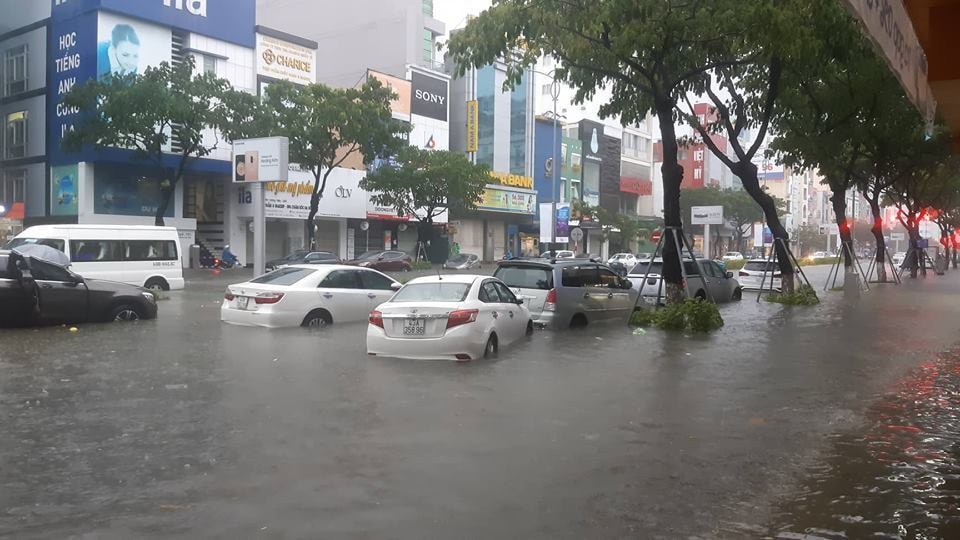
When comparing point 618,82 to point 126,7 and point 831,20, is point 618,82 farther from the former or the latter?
point 126,7

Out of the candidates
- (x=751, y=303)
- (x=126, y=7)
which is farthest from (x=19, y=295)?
(x=126, y=7)

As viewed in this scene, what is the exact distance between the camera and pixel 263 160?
26.7 meters

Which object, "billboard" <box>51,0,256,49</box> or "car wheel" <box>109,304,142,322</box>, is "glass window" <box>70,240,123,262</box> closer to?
"car wheel" <box>109,304,142,322</box>

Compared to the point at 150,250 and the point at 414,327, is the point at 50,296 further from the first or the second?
the point at 150,250

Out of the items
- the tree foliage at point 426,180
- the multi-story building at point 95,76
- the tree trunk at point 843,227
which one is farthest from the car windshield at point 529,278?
the tree foliage at point 426,180

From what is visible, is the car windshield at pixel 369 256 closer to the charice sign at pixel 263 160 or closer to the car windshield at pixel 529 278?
the charice sign at pixel 263 160

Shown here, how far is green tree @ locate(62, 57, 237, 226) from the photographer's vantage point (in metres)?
33.8

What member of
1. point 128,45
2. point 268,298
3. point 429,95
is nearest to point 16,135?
point 128,45

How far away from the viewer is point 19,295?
13.9 meters

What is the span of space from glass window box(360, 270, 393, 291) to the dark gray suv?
2.49 meters

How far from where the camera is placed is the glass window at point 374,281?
16094mm

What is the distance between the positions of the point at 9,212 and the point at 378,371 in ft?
122

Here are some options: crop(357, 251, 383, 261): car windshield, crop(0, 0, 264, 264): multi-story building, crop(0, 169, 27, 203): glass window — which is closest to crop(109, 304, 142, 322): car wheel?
crop(0, 0, 264, 264): multi-story building

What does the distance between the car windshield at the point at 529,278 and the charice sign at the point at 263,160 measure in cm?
1324
